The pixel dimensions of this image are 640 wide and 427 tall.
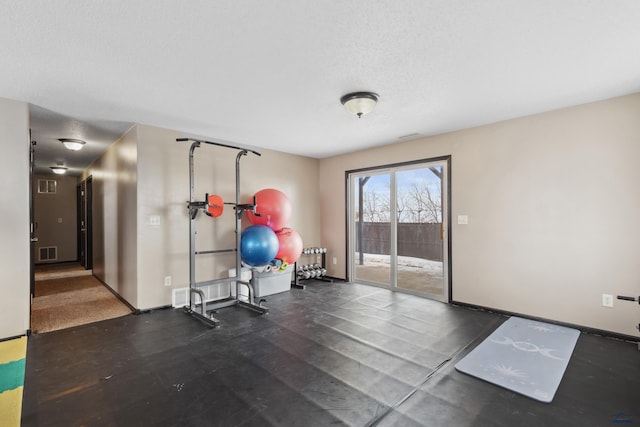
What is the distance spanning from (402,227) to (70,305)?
5.13 m

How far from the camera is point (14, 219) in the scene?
3070 millimetres

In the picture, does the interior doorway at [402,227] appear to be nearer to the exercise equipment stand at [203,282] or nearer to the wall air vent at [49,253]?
the exercise equipment stand at [203,282]

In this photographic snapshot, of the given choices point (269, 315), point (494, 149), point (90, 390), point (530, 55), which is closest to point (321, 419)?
point (90, 390)

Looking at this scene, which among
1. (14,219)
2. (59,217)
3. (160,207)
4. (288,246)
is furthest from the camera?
(59,217)

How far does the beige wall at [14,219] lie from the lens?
9.87ft

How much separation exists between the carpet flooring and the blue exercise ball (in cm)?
171

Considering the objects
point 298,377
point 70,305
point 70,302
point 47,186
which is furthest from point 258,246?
point 47,186

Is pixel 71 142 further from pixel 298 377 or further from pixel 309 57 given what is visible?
pixel 298 377

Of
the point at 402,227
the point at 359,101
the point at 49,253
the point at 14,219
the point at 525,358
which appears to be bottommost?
the point at 525,358

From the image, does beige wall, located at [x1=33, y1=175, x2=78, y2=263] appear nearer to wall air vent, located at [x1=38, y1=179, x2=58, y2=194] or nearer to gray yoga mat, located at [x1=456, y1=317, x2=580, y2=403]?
wall air vent, located at [x1=38, y1=179, x2=58, y2=194]

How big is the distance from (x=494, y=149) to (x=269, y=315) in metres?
3.66

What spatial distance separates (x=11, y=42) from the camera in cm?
203

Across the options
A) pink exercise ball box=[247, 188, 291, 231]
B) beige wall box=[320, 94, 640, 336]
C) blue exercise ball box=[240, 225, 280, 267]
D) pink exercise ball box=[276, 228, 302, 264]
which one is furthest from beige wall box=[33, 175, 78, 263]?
beige wall box=[320, 94, 640, 336]

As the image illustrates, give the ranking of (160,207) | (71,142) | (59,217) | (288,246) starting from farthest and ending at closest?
(59,217), (288,246), (71,142), (160,207)
